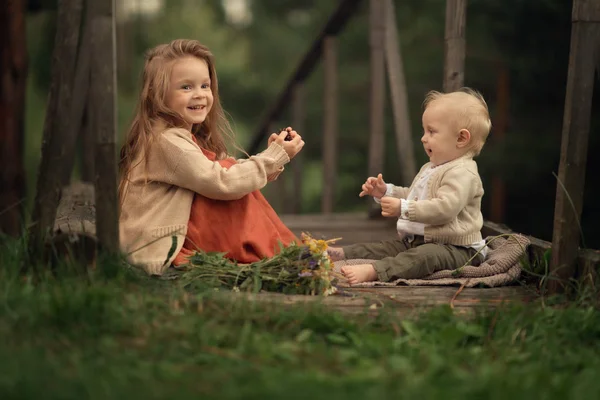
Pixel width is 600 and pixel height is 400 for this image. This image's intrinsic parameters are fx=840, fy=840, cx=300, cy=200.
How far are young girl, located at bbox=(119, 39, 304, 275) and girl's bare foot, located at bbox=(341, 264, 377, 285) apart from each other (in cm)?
32

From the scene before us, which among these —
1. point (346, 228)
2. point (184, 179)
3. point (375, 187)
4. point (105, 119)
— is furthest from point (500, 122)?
point (105, 119)

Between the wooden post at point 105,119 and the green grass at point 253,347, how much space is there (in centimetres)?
14

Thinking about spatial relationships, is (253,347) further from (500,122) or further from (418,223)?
(500,122)

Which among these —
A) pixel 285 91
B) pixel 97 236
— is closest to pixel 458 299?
pixel 97 236

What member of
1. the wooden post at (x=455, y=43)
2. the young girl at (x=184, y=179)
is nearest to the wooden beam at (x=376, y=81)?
the wooden post at (x=455, y=43)

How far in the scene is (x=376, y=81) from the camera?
554 cm

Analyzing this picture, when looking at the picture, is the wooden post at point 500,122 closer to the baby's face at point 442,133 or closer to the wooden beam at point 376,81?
the wooden beam at point 376,81

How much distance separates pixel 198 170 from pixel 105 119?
22.1 inches

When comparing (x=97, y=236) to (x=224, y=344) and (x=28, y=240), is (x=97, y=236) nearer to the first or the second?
(x=28, y=240)

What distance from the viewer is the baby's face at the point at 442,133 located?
3561 millimetres

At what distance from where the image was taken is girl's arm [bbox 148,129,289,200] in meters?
3.22

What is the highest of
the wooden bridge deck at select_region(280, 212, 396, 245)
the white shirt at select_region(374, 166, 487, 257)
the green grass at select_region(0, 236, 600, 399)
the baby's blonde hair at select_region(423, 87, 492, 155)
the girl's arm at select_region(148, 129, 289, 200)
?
the baby's blonde hair at select_region(423, 87, 492, 155)

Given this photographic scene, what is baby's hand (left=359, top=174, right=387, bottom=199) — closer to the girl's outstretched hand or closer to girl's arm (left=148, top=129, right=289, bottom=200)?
the girl's outstretched hand

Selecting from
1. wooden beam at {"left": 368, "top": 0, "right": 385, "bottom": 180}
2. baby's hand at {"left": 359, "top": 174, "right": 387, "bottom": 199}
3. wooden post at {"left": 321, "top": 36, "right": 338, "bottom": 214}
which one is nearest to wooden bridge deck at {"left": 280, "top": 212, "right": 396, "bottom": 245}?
wooden beam at {"left": 368, "top": 0, "right": 385, "bottom": 180}
